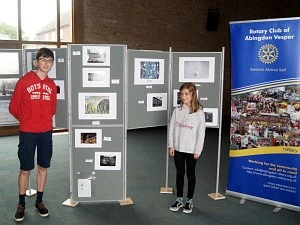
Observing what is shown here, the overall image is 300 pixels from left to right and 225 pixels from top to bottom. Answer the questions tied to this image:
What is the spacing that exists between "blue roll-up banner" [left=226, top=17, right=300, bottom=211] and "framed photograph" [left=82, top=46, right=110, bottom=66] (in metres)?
1.37

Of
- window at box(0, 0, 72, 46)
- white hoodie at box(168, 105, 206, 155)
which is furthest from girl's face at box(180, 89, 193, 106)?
window at box(0, 0, 72, 46)

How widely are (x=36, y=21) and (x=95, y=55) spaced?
4.83 metres

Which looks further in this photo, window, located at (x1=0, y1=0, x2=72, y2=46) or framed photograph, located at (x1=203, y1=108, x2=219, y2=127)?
window, located at (x1=0, y1=0, x2=72, y2=46)

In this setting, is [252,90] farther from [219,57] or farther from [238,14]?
[238,14]

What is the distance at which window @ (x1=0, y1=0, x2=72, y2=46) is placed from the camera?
7.18 meters

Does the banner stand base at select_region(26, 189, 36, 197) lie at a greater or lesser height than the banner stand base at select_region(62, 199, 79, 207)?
greater

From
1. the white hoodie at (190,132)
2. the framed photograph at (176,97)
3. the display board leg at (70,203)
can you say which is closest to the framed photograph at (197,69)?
the framed photograph at (176,97)

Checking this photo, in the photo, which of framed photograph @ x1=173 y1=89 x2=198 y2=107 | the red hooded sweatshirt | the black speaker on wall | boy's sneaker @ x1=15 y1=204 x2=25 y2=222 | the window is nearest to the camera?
the red hooded sweatshirt

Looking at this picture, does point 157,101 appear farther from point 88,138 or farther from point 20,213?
point 20,213

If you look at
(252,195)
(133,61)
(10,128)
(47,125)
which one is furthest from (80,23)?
(252,195)

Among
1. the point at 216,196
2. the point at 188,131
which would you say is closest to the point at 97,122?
the point at 188,131

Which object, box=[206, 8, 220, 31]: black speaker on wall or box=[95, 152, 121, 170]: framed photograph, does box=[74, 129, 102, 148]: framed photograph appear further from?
box=[206, 8, 220, 31]: black speaker on wall

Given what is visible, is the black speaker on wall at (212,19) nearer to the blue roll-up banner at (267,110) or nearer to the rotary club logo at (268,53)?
the blue roll-up banner at (267,110)

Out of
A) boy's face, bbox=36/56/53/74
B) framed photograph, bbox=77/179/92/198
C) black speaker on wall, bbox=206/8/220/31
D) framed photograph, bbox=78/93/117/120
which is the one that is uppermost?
black speaker on wall, bbox=206/8/220/31
